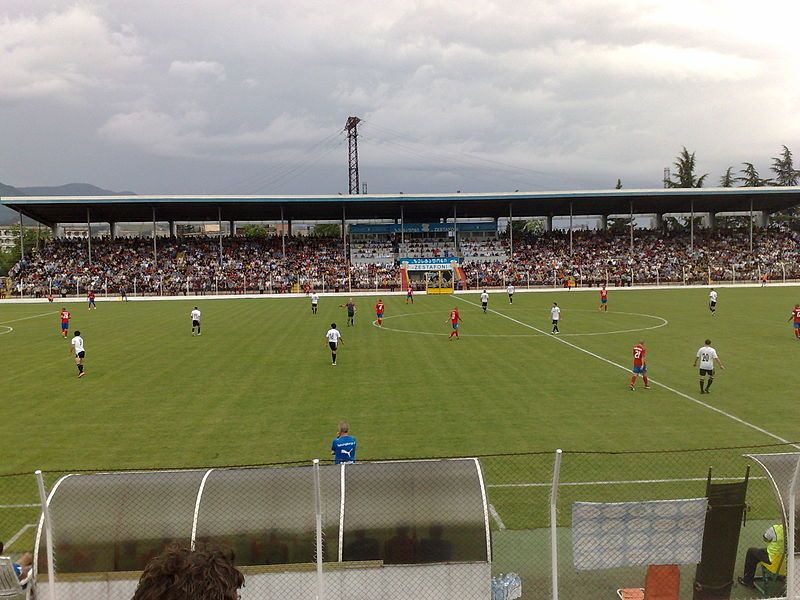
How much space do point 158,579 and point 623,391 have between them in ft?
55.3

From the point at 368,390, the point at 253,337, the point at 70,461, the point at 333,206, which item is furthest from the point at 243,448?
the point at 333,206

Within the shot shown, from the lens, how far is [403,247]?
7744cm

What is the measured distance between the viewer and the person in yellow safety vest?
691 centimetres

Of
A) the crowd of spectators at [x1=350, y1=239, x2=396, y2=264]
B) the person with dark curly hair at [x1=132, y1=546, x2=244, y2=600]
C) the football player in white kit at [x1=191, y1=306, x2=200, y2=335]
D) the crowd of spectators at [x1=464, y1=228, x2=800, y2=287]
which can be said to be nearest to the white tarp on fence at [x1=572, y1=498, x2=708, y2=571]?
the person with dark curly hair at [x1=132, y1=546, x2=244, y2=600]

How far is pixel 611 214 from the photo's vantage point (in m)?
83.4

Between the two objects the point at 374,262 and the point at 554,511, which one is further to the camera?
the point at 374,262

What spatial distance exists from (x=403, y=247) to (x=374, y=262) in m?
5.21

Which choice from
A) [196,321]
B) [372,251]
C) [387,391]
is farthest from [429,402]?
[372,251]

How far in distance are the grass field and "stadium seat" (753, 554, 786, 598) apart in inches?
94.6

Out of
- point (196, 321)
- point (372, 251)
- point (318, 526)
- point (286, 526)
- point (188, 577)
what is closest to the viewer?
point (188, 577)

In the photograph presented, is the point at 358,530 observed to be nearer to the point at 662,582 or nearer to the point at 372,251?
the point at 662,582

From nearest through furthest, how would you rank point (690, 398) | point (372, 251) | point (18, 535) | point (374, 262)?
point (18, 535) < point (690, 398) < point (374, 262) < point (372, 251)

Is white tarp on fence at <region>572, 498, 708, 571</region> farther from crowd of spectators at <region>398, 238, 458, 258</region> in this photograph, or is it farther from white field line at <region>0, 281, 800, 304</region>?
crowd of spectators at <region>398, 238, 458, 258</region>

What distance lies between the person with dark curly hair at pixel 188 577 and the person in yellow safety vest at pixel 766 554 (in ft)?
21.9
